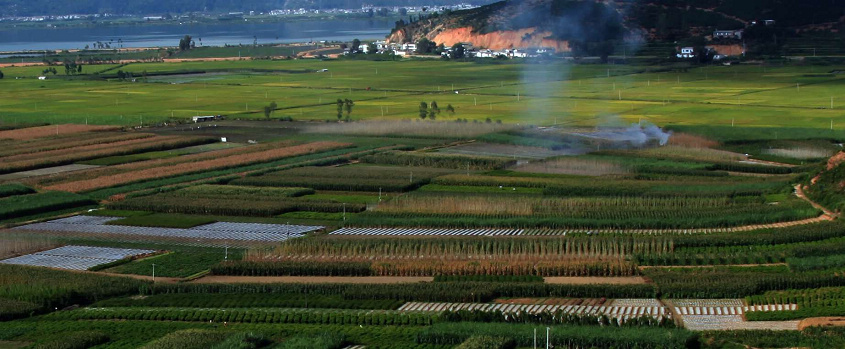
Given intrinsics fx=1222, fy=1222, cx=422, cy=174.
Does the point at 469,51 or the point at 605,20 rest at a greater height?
the point at 605,20

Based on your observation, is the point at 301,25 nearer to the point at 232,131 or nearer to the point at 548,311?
the point at 232,131

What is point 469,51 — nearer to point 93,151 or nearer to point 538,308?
point 93,151

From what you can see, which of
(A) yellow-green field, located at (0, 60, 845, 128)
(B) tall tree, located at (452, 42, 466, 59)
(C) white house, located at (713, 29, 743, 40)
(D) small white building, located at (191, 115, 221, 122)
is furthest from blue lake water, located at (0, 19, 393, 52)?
(D) small white building, located at (191, 115, 221, 122)

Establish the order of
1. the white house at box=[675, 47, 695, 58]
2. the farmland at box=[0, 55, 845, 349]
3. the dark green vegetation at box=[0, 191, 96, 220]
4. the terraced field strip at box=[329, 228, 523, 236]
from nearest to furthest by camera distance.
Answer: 1. the farmland at box=[0, 55, 845, 349]
2. the terraced field strip at box=[329, 228, 523, 236]
3. the dark green vegetation at box=[0, 191, 96, 220]
4. the white house at box=[675, 47, 695, 58]

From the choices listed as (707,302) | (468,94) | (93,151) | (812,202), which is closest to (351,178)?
(93,151)

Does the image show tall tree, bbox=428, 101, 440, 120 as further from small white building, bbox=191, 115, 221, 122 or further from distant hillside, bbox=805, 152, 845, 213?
distant hillside, bbox=805, 152, 845, 213

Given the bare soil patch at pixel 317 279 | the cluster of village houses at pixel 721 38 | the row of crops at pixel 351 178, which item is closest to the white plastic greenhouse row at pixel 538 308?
the bare soil patch at pixel 317 279
